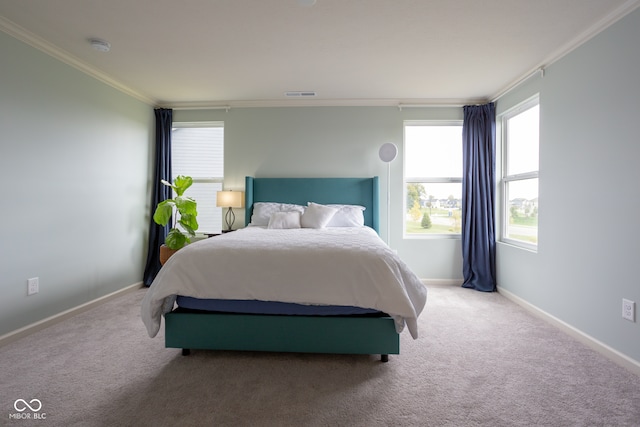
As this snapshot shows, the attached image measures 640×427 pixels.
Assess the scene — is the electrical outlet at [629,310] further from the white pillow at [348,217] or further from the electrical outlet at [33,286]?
the electrical outlet at [33,286]

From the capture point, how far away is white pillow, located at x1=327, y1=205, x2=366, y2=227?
3.70m

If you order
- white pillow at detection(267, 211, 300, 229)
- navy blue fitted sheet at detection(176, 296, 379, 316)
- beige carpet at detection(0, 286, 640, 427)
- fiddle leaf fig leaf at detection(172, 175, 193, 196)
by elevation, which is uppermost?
fiddle leaf fig leaf at detection(172, 175, 193, 196)

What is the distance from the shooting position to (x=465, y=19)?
229cm

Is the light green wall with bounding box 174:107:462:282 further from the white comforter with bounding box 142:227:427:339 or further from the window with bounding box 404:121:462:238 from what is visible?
the white comforter with bounding box 142:227:427:339

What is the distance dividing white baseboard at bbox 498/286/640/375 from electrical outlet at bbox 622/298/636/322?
0.27m

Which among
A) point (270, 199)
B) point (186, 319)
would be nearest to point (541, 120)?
point (270, 199)

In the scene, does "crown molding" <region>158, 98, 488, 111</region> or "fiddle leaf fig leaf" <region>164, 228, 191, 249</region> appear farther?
"crown molding" <region>158, 98, 488, 111</region>

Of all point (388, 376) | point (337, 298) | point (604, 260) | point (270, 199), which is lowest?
point (388, 376)

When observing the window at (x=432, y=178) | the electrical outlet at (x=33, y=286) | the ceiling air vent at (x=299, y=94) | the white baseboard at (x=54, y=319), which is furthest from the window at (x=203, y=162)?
the window at (x=432, y=178)

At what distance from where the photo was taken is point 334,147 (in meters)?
4.15

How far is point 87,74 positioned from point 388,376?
3.96 m

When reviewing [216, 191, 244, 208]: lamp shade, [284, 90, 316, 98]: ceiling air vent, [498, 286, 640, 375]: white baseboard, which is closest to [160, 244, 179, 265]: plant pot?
[216, 191, 244, 208]: lamp shade

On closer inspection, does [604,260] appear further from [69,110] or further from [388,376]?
[69,110]

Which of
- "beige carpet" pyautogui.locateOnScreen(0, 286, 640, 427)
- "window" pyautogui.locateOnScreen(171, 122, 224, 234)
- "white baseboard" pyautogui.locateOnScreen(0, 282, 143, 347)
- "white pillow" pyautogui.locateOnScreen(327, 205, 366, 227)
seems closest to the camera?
"beige carpet" pyautogui.locateOnScreen(0, 286, 640, 427)
